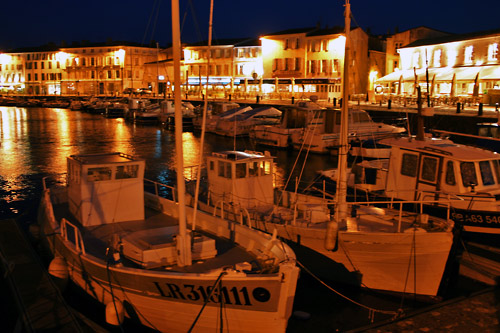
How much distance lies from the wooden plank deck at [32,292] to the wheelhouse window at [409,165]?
1024cm

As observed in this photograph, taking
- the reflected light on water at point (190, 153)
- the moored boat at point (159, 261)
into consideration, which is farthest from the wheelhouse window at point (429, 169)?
the reflected light on water at point (190, 153)

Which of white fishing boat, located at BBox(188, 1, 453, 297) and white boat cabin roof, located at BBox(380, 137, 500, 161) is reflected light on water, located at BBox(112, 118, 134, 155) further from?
white boat cabin roof, located at BBox(380, 137, 500, 161)

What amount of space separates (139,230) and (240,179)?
11.4 ft

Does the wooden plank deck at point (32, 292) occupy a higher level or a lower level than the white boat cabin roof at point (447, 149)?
lower

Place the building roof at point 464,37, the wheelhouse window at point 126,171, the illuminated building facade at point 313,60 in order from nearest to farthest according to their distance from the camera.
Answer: the wheelhouse window at point 126,171 → the building roof at point 464,37 → the illuminated building facade at point 313,60

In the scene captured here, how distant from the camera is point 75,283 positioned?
10.8 metres

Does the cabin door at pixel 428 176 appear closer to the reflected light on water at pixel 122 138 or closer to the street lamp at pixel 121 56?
the reflected light on water at pixel 122 138

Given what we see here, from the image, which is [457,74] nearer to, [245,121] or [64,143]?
[245,121]

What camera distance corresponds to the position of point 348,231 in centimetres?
1116

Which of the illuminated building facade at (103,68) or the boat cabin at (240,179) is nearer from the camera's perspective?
the boat cabin at (240,179)

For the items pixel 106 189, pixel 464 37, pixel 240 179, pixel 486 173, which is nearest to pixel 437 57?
pixel 464 37

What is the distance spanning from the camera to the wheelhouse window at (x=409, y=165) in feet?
46.6

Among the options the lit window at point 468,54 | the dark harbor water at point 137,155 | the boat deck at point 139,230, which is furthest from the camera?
the lit window at point 468,54

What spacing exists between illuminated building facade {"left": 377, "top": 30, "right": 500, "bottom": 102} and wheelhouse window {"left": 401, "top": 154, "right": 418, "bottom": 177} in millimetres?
29115
